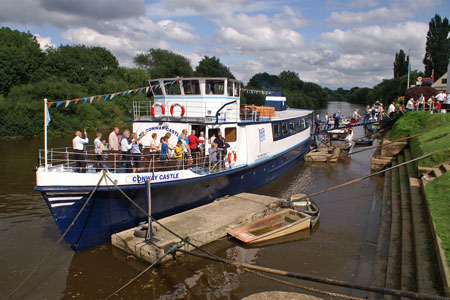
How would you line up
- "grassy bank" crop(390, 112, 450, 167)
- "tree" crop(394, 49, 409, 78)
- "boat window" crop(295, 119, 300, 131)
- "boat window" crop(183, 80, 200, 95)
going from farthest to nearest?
"tree" crop(394, 49, 409, 78)
"boat window" crop(295, 119, 300, 131)
"boat window" crop(183, 80, 200, 95)
"grassy bank" crop(390, 112, 450, 167)

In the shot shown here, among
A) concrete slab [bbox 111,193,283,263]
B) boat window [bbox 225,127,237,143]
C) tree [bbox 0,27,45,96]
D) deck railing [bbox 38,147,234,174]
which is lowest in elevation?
concrete slab [bbox 111,193,283,263]

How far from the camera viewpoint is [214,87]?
13477 millimetres

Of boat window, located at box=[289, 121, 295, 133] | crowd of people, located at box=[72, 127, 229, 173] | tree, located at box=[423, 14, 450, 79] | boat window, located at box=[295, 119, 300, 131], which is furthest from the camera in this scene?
tree, located at box=[423, 14, 450, 79]

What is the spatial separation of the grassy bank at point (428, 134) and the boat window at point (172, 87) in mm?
9823

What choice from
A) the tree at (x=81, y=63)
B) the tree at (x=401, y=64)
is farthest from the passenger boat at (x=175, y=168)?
the tree at (x=401, y=64)

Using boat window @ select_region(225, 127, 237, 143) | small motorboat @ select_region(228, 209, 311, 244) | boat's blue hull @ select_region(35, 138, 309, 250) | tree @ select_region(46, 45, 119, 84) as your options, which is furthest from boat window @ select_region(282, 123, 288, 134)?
tree @ select_region(46, 45, 119, 84)

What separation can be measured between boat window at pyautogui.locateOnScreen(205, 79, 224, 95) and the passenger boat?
0.13 ft

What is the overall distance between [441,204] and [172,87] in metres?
10.5

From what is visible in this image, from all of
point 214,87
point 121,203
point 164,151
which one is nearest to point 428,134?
point 214,87

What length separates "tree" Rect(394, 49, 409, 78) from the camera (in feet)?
273

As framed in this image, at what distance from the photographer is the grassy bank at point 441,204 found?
250 inches

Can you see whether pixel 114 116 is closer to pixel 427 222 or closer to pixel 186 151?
pixel 186 151

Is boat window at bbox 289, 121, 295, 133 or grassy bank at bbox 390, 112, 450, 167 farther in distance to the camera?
boat window at bbox 289, 121, 295, 133

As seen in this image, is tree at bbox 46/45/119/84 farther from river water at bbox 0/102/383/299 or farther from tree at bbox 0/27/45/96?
river water at bbox 0/102/383/299
